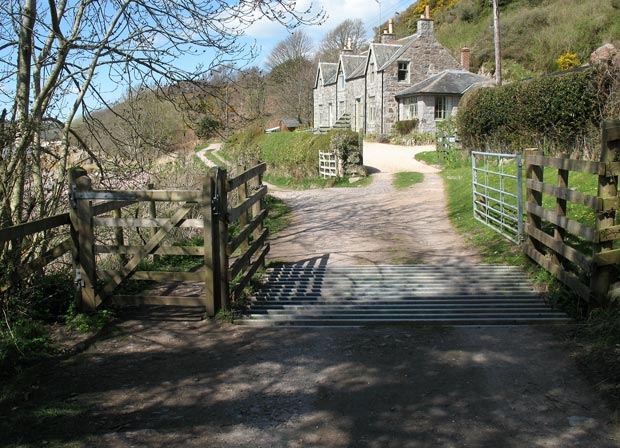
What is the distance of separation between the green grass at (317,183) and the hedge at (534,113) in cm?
477

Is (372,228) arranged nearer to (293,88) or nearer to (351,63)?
(351,63)

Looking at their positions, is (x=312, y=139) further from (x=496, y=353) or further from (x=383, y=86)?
(x=496, y=353)

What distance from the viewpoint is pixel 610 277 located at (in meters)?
5.43

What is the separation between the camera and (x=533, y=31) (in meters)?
40.8

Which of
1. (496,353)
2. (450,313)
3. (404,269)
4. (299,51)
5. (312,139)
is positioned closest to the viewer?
(496,353)

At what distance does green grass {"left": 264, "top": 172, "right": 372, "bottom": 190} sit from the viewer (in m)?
23.1

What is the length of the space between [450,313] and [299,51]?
62.6 m

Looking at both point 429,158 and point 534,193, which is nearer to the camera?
point 534,193

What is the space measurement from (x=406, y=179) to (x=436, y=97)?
61.7 ft

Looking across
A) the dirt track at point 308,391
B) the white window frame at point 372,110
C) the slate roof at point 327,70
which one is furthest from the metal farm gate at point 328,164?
the slate roof at point 327,70

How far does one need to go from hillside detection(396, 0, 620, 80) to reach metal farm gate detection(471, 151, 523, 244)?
1805 centimetres

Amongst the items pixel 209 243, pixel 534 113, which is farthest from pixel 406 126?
pixel 209 243

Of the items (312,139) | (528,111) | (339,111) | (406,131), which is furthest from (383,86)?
(528,111)

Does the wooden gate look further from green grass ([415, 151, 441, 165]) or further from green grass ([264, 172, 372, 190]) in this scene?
green grass ([415, 151, 441, 165])
